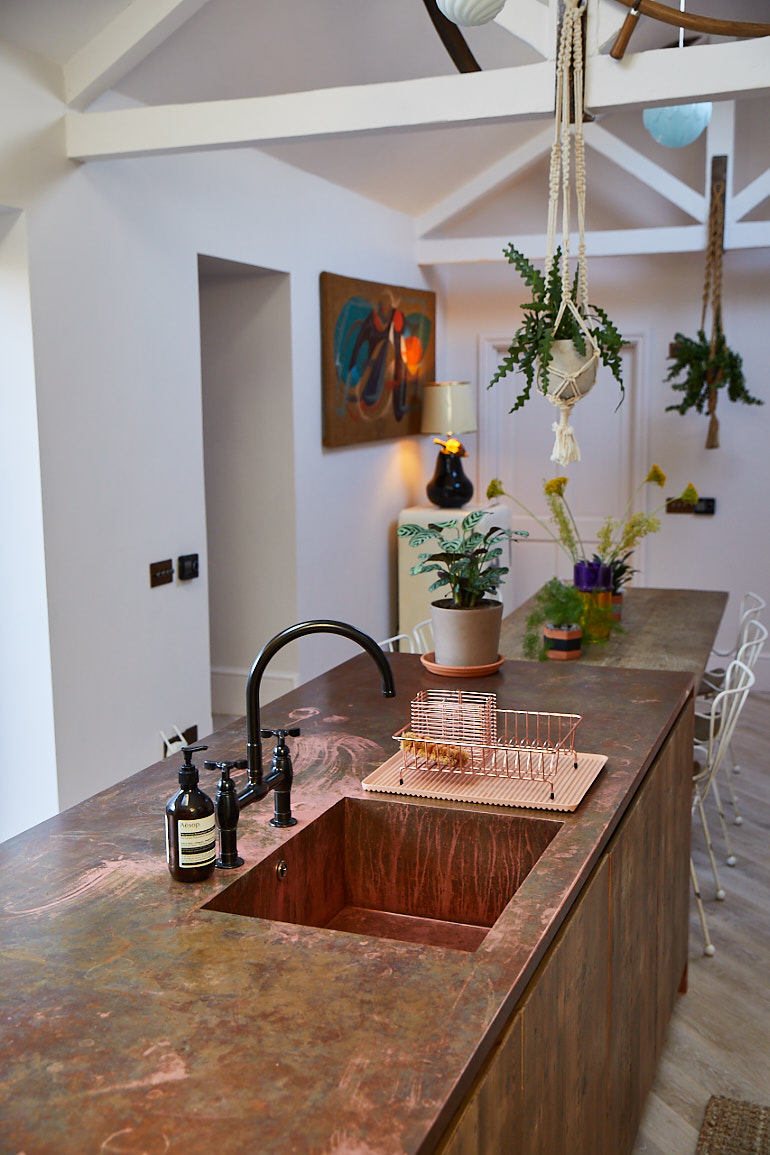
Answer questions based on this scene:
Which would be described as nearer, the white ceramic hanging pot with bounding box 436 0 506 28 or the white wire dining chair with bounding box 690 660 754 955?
the white ceramic hanging pot with bounding box 436 0 506 28

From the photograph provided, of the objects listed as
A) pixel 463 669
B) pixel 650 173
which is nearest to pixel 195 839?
pixel 463 669

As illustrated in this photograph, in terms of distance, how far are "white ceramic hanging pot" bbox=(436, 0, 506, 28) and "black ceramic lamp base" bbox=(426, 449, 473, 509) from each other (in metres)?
3.68

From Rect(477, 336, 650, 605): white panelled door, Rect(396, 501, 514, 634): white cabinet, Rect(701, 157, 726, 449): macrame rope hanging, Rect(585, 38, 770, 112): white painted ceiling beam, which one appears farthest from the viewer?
Rect(477, 336, 650, 605): white panelled door

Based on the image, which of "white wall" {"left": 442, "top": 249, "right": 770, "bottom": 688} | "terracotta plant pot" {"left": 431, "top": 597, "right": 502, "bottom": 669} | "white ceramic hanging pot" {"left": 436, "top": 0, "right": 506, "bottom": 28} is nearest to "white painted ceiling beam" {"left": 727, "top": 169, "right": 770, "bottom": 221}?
"white wall" {"left": 442, "top": 249, "right": 770, "bottom": 688}

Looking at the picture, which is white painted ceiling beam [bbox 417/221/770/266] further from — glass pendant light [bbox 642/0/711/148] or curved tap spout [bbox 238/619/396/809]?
curved tap spout [bbox 238/619/396/809]

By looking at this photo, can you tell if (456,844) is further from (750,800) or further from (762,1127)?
(750,800)

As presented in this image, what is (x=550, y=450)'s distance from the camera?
683 centimetres

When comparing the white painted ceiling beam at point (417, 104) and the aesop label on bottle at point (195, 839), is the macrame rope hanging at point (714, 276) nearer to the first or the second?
the white painted ceiling beam at point (417, 104)

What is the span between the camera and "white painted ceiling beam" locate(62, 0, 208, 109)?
3227mm

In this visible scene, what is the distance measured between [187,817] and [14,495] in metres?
2.07

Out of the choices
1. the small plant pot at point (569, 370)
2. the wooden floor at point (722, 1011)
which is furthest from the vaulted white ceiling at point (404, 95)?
the wooden floor at point (722, 1011)

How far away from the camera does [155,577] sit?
392 cm

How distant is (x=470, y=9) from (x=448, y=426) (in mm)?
3701

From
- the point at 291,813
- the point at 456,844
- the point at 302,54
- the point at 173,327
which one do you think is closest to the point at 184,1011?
the point at 291,813
